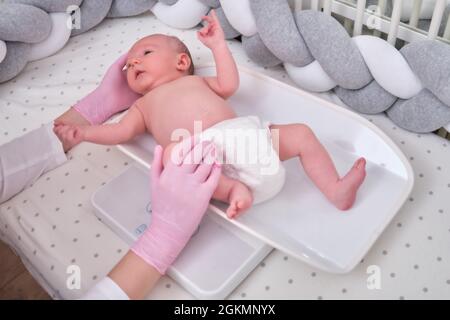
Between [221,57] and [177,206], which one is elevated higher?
[221,57]

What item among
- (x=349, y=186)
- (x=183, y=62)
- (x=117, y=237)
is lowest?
(x=117, y=237)

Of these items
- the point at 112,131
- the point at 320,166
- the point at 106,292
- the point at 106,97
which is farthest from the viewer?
the point at 106,97

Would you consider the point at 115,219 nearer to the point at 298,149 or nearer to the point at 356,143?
the point at 298,149

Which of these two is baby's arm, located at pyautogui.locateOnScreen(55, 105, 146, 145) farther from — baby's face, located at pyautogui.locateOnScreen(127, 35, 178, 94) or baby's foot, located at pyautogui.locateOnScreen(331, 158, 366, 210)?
baby's foot, located at pyautogui.locateOnScreen(331, 158, 366, 210)

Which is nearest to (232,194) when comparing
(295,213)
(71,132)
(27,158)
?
(295,213)

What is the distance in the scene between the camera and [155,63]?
110cm

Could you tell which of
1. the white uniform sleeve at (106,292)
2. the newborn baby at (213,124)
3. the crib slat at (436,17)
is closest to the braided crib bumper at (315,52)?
the crib slat at (436,17)

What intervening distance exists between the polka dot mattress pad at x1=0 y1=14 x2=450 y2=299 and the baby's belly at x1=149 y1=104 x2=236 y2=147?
131mm

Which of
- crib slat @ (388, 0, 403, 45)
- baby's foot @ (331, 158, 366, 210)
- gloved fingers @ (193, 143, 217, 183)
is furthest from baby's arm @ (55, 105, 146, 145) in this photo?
crib slat @ (388, 0, 403, 45)

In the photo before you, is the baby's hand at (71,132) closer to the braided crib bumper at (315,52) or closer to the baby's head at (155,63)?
the baby's head at (155,63)

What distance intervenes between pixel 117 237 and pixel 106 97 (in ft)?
1.22

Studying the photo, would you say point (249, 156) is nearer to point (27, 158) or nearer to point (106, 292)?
point (106, 292)

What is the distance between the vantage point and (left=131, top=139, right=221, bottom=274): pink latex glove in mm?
873
